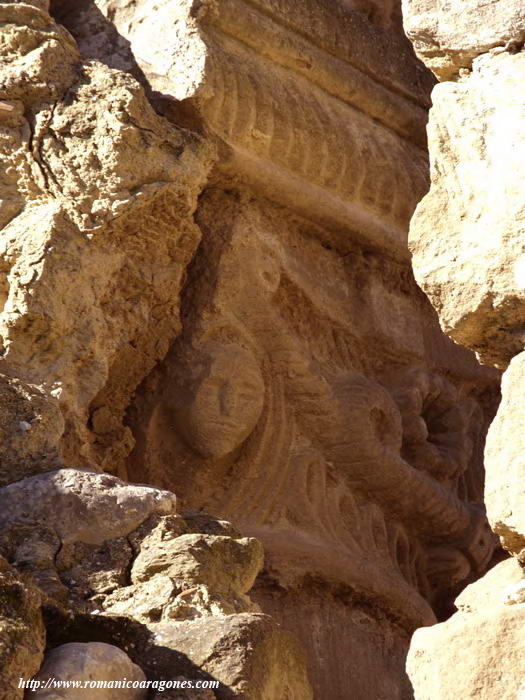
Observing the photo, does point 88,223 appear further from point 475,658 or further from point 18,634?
point 475,658

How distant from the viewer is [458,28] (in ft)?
12.2

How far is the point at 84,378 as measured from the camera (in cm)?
478

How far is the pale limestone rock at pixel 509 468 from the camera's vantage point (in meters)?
3.22

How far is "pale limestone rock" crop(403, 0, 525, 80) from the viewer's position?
3.64 m

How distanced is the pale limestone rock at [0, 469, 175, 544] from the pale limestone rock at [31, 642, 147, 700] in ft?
2.03

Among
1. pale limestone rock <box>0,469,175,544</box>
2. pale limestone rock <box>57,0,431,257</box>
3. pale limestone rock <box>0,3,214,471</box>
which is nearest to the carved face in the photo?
pale limestone rock <box>0,3,214,471</box>

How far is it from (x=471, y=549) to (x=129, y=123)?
1.91 metres

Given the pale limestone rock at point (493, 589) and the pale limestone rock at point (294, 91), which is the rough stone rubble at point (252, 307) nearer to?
the pale limestone rock at point (294, 91)

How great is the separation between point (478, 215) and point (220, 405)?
191 centimetres

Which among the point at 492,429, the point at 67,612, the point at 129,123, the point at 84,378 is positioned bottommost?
the point at 67,612

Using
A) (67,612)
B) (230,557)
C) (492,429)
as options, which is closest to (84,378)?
(230,557)

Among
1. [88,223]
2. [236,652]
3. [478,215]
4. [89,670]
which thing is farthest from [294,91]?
[89,670]

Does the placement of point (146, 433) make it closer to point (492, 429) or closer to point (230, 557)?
point (230, 557)

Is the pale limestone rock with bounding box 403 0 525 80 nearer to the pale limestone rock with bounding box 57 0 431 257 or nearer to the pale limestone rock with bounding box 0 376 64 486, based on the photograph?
the pale limestone rock with bounding box 0 376 64 486
